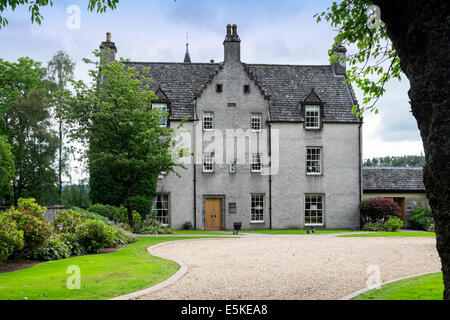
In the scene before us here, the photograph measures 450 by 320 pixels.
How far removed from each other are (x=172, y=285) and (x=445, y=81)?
703cm

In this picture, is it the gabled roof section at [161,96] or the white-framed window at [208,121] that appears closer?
the gabled roof section at [161,96]

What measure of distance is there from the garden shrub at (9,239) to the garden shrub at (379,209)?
2400 cm

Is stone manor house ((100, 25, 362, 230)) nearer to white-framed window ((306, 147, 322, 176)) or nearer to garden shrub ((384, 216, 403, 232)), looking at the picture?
white-framed window ((306, 147, 322, 176))

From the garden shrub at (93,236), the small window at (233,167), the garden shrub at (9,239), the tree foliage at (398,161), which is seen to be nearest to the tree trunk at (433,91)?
the garden shrub at (9,239)

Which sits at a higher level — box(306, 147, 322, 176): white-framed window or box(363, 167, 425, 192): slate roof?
box(306, 147, 322, 176): white-framed window

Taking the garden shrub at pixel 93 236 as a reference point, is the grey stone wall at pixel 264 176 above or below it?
above

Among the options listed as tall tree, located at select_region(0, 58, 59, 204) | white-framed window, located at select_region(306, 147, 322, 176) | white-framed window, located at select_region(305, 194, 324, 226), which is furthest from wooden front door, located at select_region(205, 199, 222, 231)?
tall tree, located at select_region(0, 58, 59, 204)

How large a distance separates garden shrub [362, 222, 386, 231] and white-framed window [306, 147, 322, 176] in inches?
192

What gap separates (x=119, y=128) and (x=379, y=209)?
1827cm

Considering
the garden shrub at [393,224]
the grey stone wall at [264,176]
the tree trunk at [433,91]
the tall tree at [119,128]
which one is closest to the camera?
the tree trunk at [433,91]

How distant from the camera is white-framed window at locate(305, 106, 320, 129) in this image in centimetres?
3314

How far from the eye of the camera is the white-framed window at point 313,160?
33.1 metres

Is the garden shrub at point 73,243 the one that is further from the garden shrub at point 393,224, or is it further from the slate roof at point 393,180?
the slate roof at point 393,180
